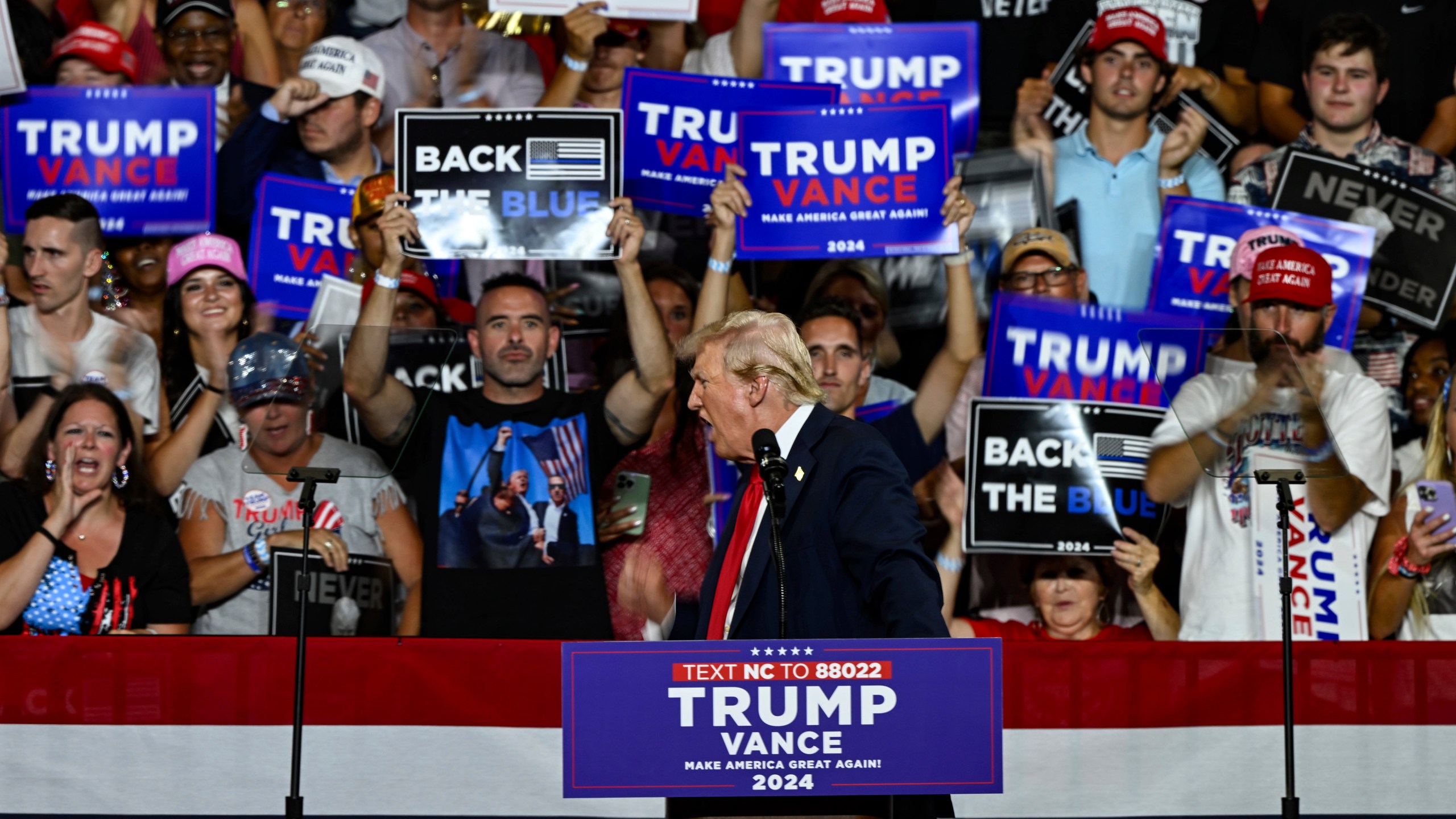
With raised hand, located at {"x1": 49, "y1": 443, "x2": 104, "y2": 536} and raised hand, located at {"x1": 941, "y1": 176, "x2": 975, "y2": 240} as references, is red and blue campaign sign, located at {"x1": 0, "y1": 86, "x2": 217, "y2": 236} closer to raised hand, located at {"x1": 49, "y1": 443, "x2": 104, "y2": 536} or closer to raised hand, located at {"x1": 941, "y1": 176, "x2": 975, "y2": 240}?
raised hand, located at {"x1": 49, "y1": 443, "x2": 104, "y2": 536}

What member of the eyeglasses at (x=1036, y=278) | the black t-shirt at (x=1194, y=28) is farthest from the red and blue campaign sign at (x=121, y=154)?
the black t-shirt at (x=1194, y=28)

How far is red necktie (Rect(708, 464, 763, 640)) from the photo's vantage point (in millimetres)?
2793

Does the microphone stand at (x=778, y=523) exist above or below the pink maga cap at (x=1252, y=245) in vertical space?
below

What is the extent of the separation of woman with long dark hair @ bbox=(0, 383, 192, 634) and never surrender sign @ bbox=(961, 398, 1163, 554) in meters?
2.38

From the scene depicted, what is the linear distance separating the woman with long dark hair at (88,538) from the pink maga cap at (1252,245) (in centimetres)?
342

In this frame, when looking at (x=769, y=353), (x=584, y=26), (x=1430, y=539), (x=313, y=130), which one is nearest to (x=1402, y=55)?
(x=1430, y=539)

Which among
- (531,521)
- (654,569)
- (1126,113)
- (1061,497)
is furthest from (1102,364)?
(654,569)

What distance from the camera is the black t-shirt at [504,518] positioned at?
475 centimetres

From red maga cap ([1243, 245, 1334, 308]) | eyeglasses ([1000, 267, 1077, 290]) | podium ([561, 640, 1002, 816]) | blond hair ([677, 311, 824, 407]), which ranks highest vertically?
eyeglasses ([1000, 267, 1077, 290])

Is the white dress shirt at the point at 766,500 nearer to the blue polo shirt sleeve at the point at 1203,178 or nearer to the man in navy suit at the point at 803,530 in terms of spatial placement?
the man in navy suit at the point at 803,530

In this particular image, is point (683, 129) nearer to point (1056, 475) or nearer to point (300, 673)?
point (1056, 475)

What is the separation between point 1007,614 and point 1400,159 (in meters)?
2.28

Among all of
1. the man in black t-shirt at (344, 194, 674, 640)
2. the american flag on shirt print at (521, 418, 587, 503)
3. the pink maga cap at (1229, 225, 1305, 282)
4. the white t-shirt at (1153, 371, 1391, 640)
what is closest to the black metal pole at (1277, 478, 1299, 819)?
the white t-shirt at (1153, 371, 1391, 640)

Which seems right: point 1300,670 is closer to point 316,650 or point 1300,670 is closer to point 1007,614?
point 1007,614
